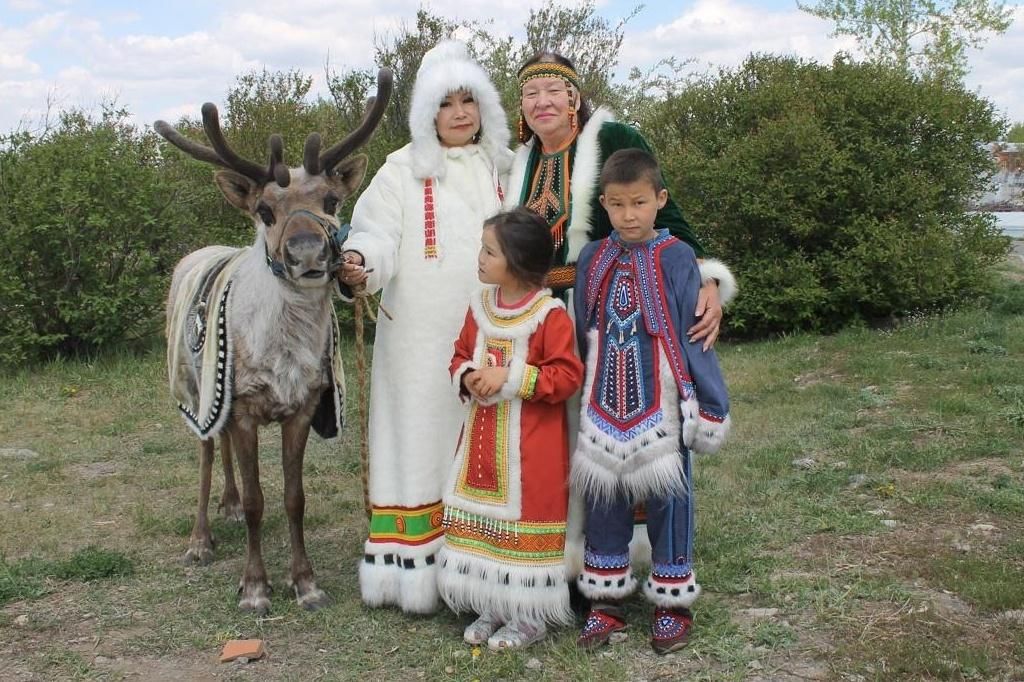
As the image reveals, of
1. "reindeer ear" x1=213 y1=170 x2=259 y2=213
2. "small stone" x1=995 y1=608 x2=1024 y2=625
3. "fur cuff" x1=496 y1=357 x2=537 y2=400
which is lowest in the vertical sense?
"small stone" x1=995 y1=608 x2=1024 y2=625

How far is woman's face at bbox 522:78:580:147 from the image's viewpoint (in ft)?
11.9

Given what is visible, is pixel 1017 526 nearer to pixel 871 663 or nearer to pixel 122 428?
pixel 871 663

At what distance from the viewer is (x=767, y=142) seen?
977 centimetres

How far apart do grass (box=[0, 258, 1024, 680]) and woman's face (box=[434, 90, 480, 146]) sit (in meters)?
1.95

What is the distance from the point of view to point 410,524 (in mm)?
3758

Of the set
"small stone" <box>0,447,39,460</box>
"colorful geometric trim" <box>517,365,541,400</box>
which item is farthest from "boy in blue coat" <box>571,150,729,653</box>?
"small stone" <box>0,447,39,460</box>

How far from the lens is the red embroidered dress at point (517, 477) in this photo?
339cm

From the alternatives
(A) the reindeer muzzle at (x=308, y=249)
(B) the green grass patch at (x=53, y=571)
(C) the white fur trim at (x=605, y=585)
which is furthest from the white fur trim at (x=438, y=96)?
(B) the green grass patch at (x=53, y=571)

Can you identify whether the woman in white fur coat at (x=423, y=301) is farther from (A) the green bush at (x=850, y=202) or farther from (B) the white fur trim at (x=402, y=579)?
(A) the green bush at (x=850, y=202)

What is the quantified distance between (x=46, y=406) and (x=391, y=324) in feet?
17.4

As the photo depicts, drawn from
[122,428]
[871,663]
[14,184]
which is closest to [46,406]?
[122,428]

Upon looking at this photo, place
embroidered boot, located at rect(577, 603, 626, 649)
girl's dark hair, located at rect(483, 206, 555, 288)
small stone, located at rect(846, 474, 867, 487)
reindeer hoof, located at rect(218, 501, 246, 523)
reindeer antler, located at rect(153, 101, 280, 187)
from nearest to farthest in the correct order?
girl's dark hair, located at rect(483, 206, 555, 288) < embroidered boot, located at rect(577, 603, 626, 649) < reindeer antler, located at rect(153, 101, 280, 187) < small stone, located at rect(846, 474, 867, 487) < reindeer hoof, located at rect(218, 501, 246, 523)

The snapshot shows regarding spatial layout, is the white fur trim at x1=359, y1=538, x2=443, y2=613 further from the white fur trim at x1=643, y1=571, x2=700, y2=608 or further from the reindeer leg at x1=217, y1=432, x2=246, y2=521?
the reindeer leg at x1=217, y1=432, x2=246, y2=521

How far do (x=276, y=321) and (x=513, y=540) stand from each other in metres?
1.29
